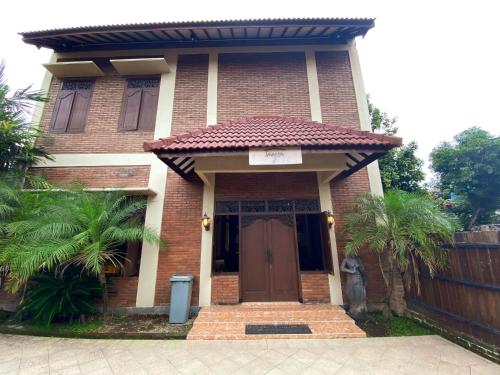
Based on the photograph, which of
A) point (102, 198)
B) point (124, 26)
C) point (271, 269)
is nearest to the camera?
point (102, 198)

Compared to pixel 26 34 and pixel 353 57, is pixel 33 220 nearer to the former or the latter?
pixel 26 34

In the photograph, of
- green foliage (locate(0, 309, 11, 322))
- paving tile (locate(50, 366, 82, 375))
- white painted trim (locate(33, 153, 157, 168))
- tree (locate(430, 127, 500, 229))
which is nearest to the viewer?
paving tile (locate(50, 366, 82, 375))

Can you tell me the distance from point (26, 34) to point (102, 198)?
22.4ft

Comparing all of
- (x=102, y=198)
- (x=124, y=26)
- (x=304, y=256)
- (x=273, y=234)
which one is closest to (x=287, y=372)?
(x=273, y=234)

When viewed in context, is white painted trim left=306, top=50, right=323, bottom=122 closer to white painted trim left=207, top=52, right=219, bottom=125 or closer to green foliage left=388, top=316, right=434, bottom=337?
white painted trim left=207, top=52, right=219, bottom=125

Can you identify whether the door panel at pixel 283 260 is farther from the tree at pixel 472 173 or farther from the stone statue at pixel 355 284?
the tree at pixel 472 173

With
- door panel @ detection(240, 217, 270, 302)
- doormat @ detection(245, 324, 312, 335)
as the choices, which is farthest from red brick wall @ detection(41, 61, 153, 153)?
doormat @ detection(245, 324, 312, 335)

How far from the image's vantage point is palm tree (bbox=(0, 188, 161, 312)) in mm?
4023

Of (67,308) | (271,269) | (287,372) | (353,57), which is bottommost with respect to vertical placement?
(287,372)

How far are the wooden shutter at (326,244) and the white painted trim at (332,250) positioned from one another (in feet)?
0.26

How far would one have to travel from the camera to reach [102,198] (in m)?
5.18

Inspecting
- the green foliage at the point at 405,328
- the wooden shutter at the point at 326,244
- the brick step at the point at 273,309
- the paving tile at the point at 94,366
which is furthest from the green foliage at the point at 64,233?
the green foliage at the point at 405,328

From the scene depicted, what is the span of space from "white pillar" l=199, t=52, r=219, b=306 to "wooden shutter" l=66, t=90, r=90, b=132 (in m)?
4.11

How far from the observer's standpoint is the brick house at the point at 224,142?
201 inches
